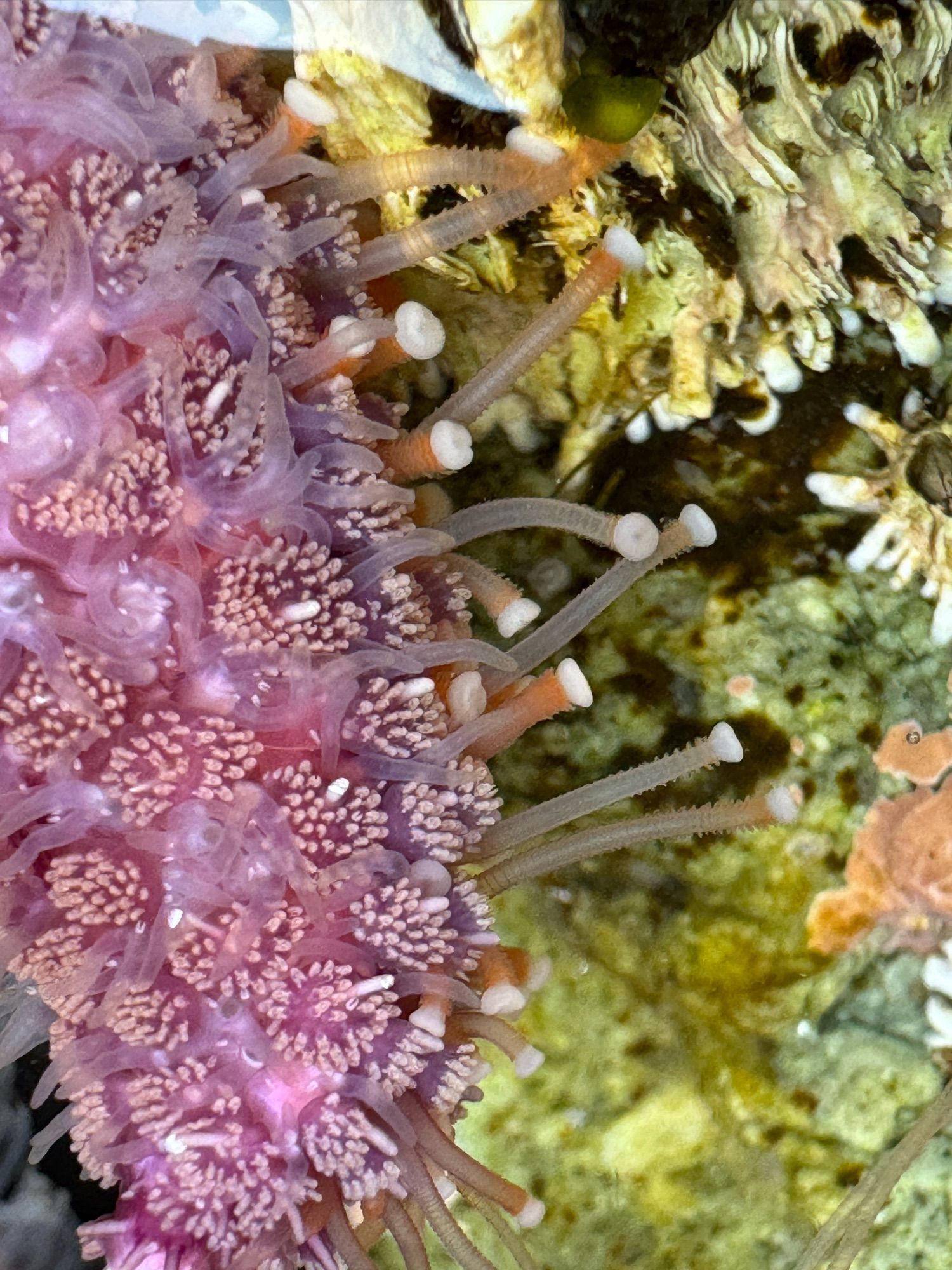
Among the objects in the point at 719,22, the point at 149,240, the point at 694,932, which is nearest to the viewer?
the point at 149,240

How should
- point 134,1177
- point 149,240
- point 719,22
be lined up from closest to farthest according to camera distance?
point 149,240
point 134,1177
point 719,22

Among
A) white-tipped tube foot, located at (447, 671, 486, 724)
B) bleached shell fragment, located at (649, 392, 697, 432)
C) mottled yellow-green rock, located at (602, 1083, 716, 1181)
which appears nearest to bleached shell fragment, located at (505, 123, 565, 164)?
bleached shell fragment, located at (649, 392, 697, 432)

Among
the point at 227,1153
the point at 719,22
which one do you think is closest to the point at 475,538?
the point at 719,22

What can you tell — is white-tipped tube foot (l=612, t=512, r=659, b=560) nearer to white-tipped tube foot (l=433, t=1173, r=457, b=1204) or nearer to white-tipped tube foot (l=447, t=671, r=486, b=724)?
white-tipped tube foot (l=447, t=671, r=486, b=724)

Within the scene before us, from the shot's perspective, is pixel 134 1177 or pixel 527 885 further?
pixel 527 885

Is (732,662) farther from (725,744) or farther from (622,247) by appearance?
(622,247)

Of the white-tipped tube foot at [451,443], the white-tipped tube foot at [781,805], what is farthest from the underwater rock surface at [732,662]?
the white-tipped tube foot at [451,443]

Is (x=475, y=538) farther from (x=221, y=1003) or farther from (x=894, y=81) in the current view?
(x=894, y=81)

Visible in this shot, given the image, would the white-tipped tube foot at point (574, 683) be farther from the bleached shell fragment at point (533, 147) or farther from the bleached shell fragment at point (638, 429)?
the bleached shell fragment at point (533, 147)
